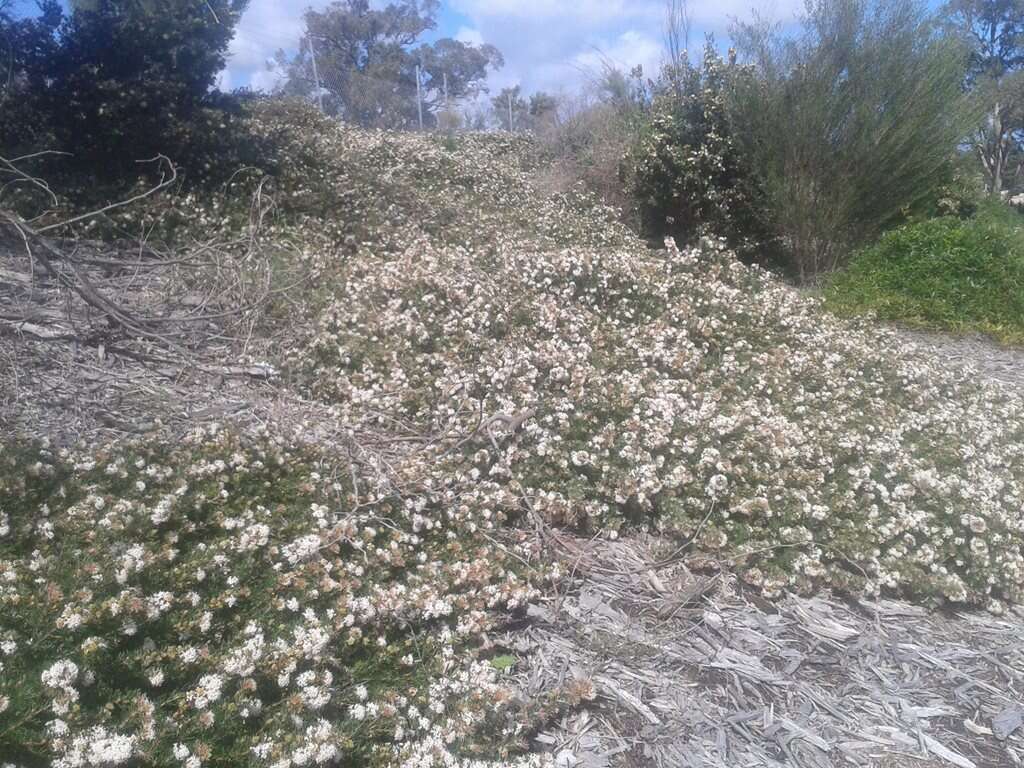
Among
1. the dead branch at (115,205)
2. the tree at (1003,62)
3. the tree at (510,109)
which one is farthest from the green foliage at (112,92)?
the tree at (1003,62)

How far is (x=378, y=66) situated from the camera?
21469 mm

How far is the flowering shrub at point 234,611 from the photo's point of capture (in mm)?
2184

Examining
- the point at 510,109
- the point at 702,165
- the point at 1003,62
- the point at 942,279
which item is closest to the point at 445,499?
the point at 942,279

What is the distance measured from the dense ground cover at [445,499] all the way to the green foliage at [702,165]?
2598 millimetres

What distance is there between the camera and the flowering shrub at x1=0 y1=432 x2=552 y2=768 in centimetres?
218

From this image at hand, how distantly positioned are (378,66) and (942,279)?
672 inches

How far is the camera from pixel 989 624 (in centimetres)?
345

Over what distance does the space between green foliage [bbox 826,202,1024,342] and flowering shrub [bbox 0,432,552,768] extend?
212 inches

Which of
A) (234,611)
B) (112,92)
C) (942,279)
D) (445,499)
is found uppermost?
(112,92)

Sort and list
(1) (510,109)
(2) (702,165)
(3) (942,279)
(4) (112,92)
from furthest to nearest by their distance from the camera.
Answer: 1. (1) (510,109)
2. (2) (702,165)
3. (3) (942,279)
4. (4) (112,92)

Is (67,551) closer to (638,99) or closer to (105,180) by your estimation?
(105,180)

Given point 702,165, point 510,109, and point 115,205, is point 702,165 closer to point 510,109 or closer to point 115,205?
point 115,205

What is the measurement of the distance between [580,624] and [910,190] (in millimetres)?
7082

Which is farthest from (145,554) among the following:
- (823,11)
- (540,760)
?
(823,11)
